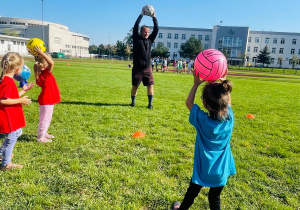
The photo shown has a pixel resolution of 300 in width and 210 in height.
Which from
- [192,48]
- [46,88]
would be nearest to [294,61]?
[192,48]

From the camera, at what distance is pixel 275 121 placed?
6.62 m

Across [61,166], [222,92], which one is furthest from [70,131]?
[222,92]

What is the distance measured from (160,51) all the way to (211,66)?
8588 centimetres

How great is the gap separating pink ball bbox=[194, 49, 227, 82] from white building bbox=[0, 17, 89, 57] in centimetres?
8719

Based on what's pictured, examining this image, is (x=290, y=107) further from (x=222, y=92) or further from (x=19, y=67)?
(x=19, y=67)

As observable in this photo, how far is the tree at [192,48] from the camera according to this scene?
82062 millimetres

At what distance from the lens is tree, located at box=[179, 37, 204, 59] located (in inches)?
3231

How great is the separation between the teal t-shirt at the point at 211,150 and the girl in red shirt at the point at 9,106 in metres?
2.43

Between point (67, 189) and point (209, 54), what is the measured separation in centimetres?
243

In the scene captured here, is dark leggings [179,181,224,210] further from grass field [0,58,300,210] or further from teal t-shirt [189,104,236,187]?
grass field [0,58,300,210]

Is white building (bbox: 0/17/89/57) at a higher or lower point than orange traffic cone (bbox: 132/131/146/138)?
higher

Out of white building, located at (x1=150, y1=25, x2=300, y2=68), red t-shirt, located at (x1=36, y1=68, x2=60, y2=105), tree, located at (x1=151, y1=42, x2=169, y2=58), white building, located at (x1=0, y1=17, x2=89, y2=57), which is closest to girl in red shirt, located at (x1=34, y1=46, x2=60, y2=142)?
red t-shirt, located at (x1=36, y1=68, x2=60, y2=105)

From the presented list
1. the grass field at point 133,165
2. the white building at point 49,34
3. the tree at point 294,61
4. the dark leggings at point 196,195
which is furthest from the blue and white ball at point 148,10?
the tree at point 294,61

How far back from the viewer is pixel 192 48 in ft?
270
